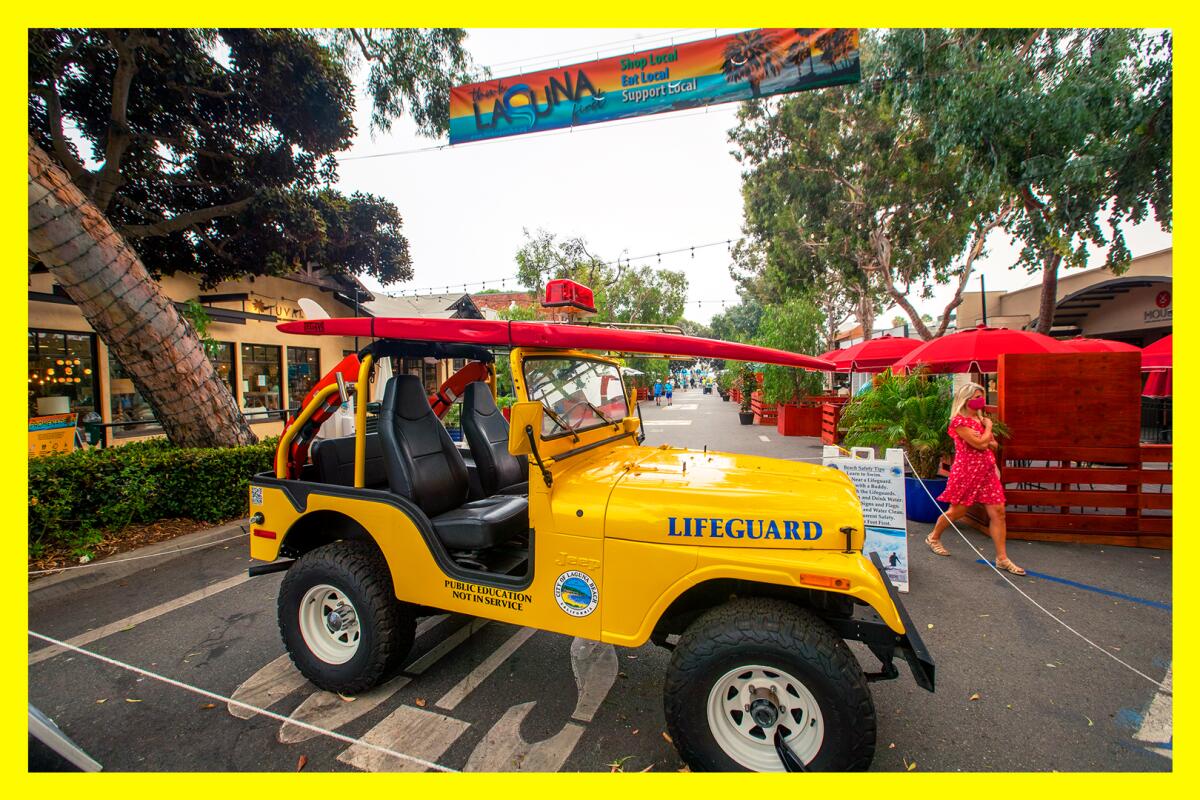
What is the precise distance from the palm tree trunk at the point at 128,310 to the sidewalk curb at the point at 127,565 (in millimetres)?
1409

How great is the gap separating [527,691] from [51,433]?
9416 millimetres

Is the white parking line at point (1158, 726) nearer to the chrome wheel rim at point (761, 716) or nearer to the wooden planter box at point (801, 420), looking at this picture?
→ the chrome wheel rim at point (761, 716)

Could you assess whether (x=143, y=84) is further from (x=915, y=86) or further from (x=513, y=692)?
(x=915, y=86)

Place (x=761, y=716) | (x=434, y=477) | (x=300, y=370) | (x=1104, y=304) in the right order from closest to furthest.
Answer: (x=761, y=716), (x=434, y=477), (x=300, y=370), (x=1104, y=304)

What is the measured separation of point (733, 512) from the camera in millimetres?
2352

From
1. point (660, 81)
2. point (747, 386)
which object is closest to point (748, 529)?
point (660, 81)

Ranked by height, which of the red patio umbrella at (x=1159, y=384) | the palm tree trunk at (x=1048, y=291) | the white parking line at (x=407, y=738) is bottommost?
the white parking line at (x=407, y=738)

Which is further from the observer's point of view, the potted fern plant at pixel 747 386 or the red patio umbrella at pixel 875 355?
the potted fern plant at pixel 747 386

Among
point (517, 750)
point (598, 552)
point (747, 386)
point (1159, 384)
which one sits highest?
point (747, 386)

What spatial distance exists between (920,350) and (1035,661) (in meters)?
5.66

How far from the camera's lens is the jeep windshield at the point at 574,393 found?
2.98 metres

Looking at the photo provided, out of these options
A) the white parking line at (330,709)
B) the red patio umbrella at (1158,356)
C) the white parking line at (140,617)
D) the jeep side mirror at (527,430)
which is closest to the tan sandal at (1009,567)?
the jeep side mirror at (527,430)

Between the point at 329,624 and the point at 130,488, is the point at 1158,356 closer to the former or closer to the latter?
the point at 329,624

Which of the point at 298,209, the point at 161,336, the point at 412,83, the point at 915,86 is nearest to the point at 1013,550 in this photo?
the point at 915,86
